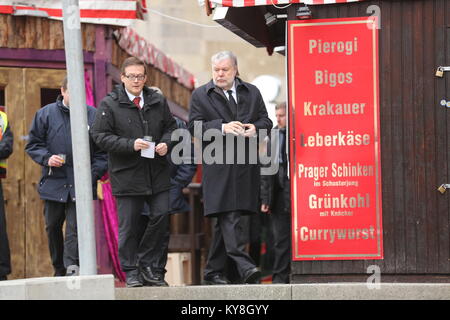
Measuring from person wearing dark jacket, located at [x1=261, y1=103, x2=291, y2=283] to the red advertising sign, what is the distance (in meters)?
2.38

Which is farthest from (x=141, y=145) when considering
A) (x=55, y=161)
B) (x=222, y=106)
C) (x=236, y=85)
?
(x=55, y=161)

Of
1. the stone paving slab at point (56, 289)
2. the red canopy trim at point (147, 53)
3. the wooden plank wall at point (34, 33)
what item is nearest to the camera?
the stone paving slab at point (56, 289)

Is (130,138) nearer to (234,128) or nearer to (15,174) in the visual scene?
(234,128)

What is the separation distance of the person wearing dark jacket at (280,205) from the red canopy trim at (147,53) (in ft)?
9.00

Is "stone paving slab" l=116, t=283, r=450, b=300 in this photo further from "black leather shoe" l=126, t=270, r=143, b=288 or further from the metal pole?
the metal pole

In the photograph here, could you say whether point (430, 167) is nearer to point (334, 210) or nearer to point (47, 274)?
point (334, 210)

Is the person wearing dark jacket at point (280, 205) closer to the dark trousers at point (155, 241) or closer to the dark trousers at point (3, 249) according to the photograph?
the dark trousers at point (155, 241)

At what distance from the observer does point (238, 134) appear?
34.6ft

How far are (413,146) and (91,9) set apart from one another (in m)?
4.92

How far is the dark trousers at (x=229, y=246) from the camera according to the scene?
10.6 metres

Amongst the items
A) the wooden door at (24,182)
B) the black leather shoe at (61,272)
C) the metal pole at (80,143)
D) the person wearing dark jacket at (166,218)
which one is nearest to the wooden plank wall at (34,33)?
the wooden door at (24,182)

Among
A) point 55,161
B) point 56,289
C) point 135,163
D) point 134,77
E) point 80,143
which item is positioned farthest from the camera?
point 55,161

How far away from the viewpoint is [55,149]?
1164cm
